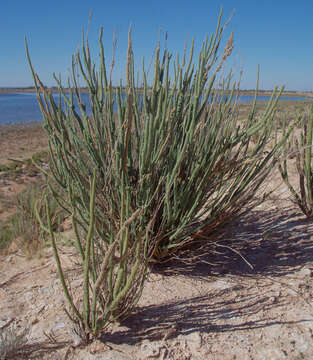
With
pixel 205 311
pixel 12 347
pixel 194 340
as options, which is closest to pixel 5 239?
pixel 12 347

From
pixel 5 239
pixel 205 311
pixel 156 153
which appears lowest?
pixel 5 239

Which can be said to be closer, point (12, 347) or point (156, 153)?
point (12, 347)

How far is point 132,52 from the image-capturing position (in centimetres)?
223

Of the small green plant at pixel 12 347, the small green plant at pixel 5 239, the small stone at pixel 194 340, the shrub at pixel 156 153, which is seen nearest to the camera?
the small green plant at pixel 12 347

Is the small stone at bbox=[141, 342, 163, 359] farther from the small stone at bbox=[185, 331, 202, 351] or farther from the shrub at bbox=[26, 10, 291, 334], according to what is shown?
the shrub at bbox=[26, 10, 291, 334]

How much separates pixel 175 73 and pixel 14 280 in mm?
2196

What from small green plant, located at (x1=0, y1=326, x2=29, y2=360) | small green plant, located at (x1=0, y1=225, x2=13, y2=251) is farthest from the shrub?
small green plant, located at (x1=0, y1=225, x2=13, y2=251)

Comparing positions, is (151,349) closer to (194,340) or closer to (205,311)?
(194,340)

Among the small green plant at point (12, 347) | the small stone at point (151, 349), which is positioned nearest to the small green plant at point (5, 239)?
the small green plant at point (12, 347)

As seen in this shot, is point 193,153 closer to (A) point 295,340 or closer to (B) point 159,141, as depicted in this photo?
(B) point 159,141

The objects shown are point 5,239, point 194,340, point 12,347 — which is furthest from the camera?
point 5,239

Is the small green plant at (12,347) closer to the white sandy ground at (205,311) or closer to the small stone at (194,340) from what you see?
the white sandy ground at (205,311)

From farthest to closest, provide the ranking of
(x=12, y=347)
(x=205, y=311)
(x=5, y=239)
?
1. (x=5, y=239)
2. (x=205, y=311)
3. (x=12, y=347)

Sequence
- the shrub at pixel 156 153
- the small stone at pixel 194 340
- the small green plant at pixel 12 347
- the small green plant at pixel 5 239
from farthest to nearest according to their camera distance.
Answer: the small green plant at pixel 5 239 < the shrub at pixel 156 153 < the small stone at pixel 194 340 < the small green plant at pixel 12 347
